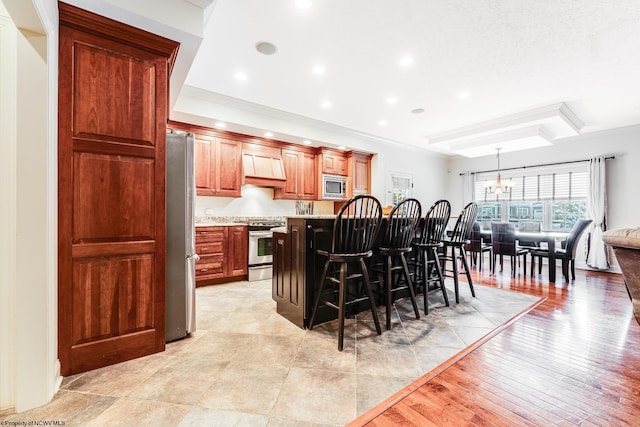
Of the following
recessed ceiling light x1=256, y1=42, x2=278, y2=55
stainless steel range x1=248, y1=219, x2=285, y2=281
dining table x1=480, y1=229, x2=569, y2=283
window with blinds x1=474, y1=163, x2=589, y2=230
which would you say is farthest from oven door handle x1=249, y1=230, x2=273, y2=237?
window with blinds x1=474, y1=163, x2=589, y2=230

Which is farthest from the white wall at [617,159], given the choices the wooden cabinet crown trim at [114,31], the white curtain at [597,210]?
the wooden cabinet crown trim at [114,31]

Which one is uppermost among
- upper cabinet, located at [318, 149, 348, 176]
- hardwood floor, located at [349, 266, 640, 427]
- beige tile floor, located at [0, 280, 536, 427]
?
upper cabinet, located at [318, 149, 348, 176]

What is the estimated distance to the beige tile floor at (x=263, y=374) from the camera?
1.38 metres

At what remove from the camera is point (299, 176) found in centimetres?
530

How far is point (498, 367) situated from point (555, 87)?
3667 mm

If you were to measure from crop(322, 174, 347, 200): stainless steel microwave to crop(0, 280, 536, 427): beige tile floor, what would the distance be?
3142 mm

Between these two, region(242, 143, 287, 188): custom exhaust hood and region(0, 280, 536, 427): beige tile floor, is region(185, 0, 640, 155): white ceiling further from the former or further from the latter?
region(0, 280, 536, 427): beige tile floor

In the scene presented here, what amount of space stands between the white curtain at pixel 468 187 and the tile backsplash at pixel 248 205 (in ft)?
14.8

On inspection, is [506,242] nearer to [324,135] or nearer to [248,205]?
[324,135]

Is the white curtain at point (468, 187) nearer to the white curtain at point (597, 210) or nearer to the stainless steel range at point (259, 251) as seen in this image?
the white curtain at point (597, 210)

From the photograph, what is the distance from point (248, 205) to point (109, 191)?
3.14m

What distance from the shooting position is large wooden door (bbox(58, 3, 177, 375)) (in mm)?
1719

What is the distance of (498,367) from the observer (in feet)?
6.08

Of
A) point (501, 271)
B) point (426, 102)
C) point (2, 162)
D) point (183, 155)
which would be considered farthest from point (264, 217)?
point (501, 271)
